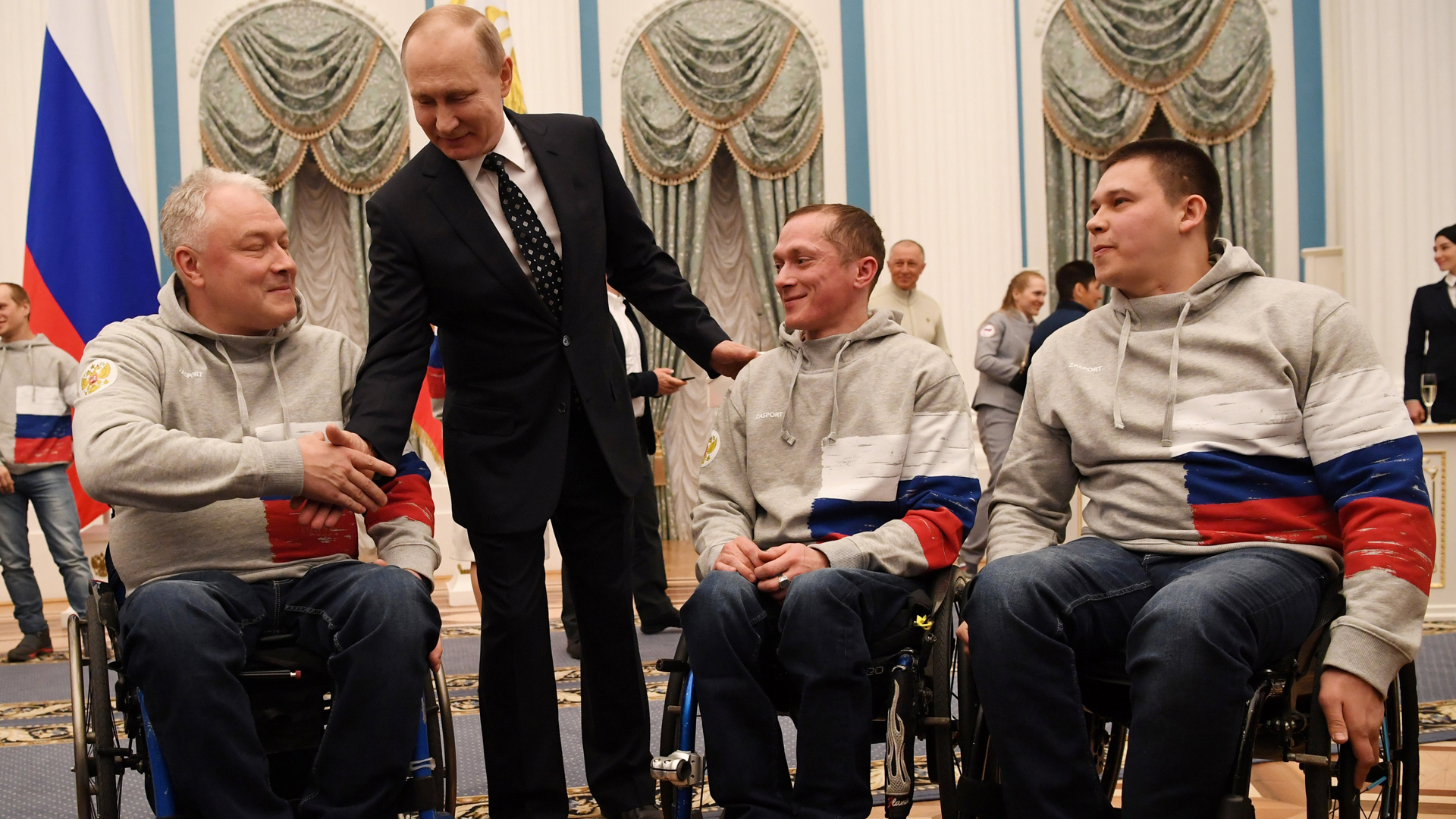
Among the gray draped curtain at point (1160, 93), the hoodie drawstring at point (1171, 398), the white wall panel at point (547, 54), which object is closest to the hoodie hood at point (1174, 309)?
the hoodie drawstring at point (1171, 398)

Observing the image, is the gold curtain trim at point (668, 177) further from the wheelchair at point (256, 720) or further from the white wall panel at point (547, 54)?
the wheelchair at point (256, 720)

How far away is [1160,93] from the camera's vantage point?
732 cm

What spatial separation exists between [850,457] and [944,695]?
46cm

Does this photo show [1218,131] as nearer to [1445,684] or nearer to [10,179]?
[1445,684]

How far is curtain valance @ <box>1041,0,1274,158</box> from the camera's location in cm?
724

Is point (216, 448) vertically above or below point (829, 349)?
below

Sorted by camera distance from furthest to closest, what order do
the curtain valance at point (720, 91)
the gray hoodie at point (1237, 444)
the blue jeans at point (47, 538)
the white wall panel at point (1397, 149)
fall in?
the curtain valance at point (720, 91) → the white wall panel at point (1397, 149) → the blue jeans at point (47, 538) → the gray hoodie at point (1237, 444)

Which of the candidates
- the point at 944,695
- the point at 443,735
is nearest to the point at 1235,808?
the point at 944,695

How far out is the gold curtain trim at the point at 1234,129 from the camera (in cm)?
727

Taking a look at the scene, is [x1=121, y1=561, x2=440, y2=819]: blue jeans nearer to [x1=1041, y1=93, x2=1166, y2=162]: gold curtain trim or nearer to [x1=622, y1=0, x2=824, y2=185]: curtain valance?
[x1=622, y1=0, x2=824, y2=185]: curtain valance

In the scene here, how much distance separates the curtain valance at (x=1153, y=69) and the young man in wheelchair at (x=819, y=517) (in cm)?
559

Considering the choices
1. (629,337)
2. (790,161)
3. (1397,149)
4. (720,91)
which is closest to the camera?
(629,337)

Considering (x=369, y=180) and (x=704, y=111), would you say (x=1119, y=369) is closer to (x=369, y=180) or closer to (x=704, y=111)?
(x=704, y=111)

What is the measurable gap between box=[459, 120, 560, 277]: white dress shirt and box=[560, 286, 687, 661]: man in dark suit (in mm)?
1740
